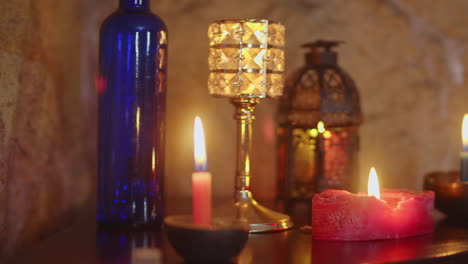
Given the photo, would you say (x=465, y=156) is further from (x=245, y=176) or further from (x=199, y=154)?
(x=199, y=154)

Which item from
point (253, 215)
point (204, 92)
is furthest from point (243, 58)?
point (204, 92)

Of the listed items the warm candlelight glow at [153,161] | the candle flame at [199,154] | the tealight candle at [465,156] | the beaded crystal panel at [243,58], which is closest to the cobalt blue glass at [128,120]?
the warm candlelight glow at [153,161]

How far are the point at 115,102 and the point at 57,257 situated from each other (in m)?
0.32

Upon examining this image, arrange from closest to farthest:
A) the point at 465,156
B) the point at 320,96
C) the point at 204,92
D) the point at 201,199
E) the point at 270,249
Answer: the point at 201,199, the point at 270,249, the point at 465,156, the point at 320,96, the point at 204,92

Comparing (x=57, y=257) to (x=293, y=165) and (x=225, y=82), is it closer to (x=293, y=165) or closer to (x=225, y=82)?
(x=225, y=82)

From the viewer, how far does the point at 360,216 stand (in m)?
1.02

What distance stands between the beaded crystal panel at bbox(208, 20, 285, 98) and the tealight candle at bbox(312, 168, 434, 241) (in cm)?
23

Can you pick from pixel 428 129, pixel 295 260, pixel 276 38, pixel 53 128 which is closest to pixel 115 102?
pixel 53 128

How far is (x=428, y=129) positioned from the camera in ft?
5.71

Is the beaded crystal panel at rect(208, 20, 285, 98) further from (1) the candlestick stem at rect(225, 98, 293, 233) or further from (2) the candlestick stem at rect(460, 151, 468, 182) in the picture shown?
(2) the candlestick stem at rect(460, 151, 468, 182)

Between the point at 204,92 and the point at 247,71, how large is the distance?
44 cm

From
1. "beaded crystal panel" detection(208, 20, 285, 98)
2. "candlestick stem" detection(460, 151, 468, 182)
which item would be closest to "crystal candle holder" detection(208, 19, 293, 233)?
"beaded crystal panel" detection(208, 20, 285, 98)

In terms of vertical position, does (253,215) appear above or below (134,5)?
below

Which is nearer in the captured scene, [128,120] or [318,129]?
[128,120]
